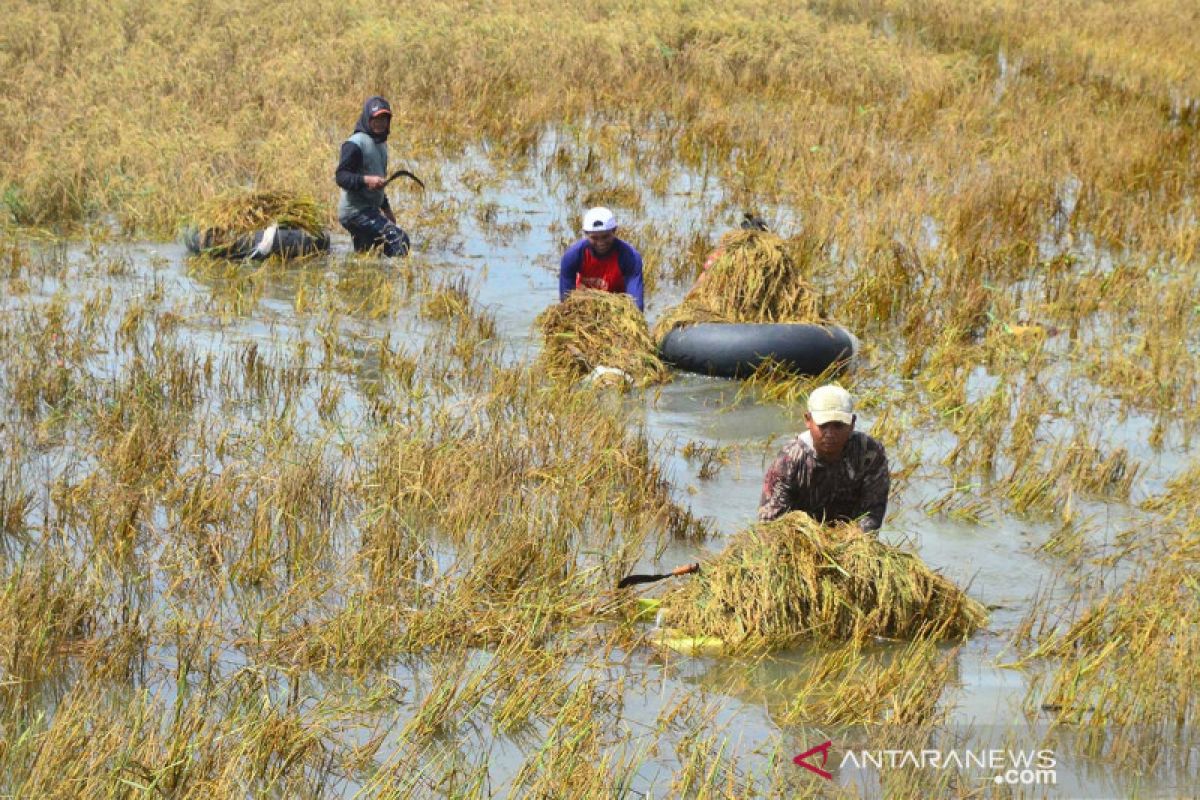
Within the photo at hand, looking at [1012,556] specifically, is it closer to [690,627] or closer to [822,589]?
[822,589]

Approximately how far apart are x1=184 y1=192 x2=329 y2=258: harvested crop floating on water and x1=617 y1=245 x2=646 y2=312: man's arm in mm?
3190

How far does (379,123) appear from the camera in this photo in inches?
461

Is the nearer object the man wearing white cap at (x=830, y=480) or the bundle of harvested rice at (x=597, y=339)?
the man wearing white cap at (x=830, y=480)

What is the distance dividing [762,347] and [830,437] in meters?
3.47

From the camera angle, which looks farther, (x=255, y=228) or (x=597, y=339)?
(x=255, y=228)

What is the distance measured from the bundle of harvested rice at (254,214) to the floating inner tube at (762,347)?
415 cm

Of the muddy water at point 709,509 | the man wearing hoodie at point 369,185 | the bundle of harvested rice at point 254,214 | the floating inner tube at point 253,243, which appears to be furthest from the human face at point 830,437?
the bundle of harvested rice at point 254,214

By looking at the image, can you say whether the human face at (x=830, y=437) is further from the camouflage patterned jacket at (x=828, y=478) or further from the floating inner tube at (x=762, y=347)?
the floating inner tube at (x=762, y=347)

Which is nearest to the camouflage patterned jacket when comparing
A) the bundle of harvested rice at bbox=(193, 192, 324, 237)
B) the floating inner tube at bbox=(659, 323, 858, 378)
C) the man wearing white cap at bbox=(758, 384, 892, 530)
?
the man wearing white cap at bbox=(758, 384, 892, 530)

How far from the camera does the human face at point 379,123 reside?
11672mm

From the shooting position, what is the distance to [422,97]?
58.3 ft

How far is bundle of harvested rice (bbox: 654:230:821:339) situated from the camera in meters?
9.97

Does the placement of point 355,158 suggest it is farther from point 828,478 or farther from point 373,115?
point 828,478

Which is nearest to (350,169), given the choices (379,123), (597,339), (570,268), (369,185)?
(369,185)
